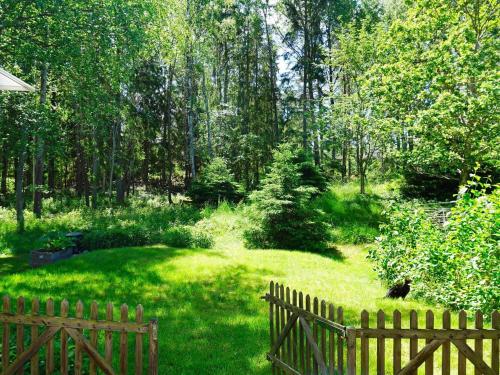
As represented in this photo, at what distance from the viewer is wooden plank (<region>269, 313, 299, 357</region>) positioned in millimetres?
5198

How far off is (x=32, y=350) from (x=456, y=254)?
7139 mm

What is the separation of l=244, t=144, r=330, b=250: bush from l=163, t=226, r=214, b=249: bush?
5.53 ft

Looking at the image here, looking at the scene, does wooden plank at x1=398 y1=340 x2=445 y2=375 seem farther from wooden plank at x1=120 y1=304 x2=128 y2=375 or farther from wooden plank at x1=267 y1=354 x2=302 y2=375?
wooden plank at x1=120 y1=304 x2=128 y2=375

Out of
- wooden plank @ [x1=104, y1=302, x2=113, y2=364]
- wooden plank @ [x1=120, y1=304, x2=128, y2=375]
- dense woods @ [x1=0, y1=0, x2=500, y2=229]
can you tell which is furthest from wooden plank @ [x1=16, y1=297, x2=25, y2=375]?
dense woods @ [x1=0, y1=0, x2=500, y2=229]

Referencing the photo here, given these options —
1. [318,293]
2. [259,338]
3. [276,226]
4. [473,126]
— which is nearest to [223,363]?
[259,338]

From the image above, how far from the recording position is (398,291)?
1029cm

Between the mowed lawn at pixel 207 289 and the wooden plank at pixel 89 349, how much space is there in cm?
204

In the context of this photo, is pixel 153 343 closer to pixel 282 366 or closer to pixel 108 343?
pixel 108 343

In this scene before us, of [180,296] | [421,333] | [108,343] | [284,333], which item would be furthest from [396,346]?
[180,296]

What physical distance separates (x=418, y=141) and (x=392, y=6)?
22256 millimetres

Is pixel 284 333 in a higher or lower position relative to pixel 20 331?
lower

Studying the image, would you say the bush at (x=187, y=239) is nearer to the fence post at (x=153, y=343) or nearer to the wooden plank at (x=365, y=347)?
the fence post at (x=153, y=343)

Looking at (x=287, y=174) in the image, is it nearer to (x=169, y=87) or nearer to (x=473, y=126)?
(x=473, y=126)

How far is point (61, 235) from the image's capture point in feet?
50.4
